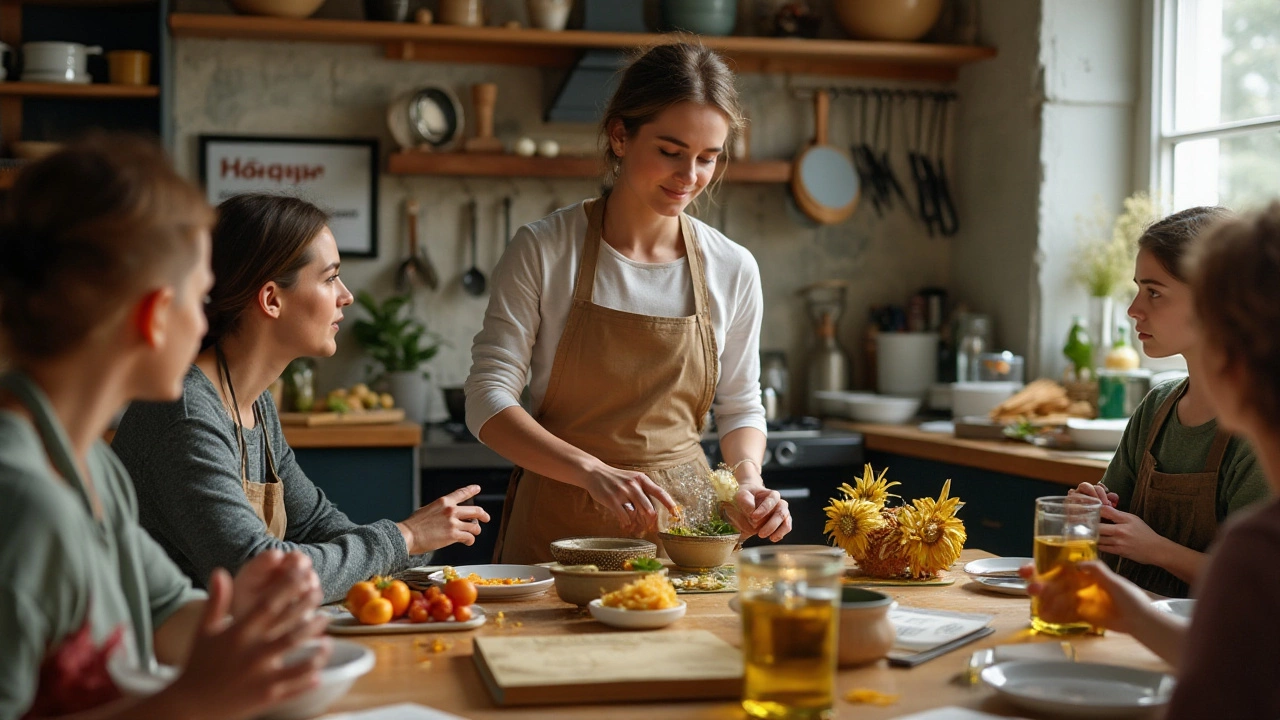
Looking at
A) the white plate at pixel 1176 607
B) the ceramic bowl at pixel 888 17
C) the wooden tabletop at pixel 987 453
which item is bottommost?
the wooden tabletop at pixel 987 453

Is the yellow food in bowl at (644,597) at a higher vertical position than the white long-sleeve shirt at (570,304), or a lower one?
lower

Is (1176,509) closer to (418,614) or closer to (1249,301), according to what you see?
(1249,301)

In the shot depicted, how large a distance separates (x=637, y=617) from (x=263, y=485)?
0.73m

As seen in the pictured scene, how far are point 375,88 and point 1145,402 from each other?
3.13 m

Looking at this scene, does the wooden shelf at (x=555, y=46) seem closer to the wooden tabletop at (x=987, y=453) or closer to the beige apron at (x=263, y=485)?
the wooden tabletop at (x=987, y=453)

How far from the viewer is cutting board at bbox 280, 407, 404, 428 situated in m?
3.93

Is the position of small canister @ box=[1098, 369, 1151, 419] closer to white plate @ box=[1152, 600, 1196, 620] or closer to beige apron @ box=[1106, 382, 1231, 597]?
beige apron @ box=[1106, 382, 1231, 597]

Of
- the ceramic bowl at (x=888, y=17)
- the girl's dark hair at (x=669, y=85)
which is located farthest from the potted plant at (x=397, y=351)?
the girl's dark hair at (x=669, y=85)

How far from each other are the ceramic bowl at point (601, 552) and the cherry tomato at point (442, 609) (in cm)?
27

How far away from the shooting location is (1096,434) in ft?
11.4

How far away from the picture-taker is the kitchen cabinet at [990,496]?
139 inches

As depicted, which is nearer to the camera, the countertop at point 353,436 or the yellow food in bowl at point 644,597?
the yellow food in bowl at point 644,597

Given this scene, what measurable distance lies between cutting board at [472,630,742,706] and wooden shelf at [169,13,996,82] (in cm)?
296

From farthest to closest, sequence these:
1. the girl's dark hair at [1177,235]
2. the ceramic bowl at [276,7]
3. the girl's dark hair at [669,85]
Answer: the ceramic bowl at [276,7], the girl's dark hair at [669,85], the girl's dark hair at [1177,235]
